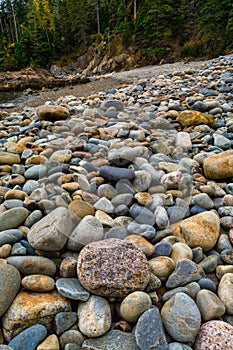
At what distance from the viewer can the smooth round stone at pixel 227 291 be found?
50.1 inches

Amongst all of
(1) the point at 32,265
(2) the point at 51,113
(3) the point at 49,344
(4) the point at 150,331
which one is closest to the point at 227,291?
(4) the point at 150,331

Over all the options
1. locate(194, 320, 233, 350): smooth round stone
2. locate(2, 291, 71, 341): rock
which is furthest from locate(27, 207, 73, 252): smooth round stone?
locate(194, 320, 233, 350): smooth round stone

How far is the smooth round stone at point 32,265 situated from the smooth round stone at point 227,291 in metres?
0.87

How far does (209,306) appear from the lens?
1.23 meters

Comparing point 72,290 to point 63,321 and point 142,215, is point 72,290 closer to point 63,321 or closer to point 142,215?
point 63,321

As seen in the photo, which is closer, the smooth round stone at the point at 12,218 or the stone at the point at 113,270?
the stone at the point at 113,270

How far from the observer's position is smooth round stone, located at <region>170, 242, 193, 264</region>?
148cm

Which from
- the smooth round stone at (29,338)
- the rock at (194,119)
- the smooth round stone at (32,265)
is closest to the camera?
the smooth round stone at (29,338)

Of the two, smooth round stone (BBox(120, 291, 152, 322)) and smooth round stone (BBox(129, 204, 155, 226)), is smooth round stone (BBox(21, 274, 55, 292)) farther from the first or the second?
smooth round stone (BBox(129, 204, 155, 226))

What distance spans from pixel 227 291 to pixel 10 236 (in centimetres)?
121

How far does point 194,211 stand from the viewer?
6.03 feet

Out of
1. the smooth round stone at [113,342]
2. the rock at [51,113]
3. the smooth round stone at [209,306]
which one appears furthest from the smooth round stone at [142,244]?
the rock at [51,113]

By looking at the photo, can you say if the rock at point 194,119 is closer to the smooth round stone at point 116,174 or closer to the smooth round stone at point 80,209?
the smooth round stone at point 116,174

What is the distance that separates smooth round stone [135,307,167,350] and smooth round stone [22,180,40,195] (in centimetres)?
123
